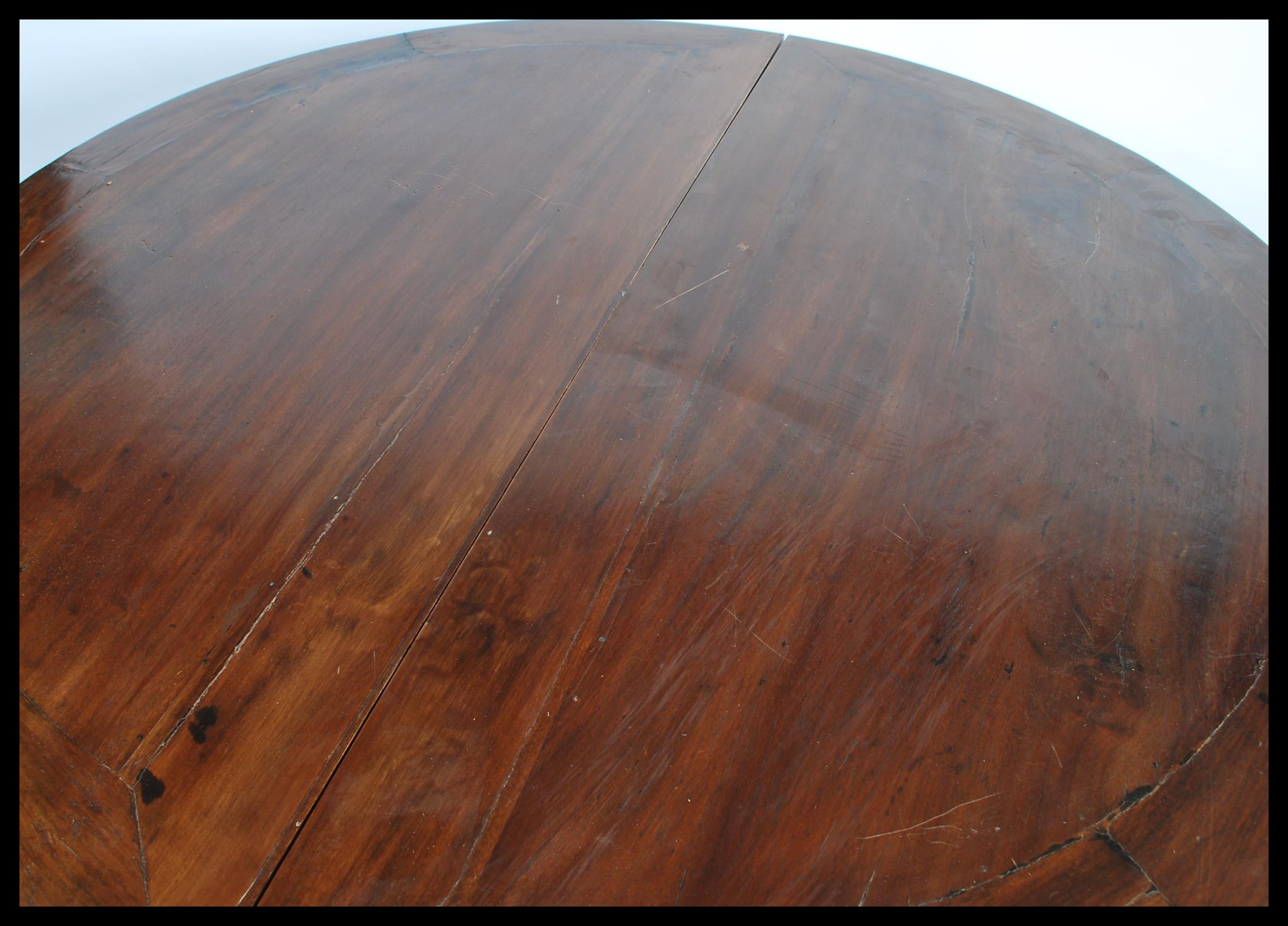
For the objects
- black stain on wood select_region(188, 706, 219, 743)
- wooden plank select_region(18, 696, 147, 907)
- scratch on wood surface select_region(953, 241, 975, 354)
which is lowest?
wooden plank select_region(18, 696, 147, 907)

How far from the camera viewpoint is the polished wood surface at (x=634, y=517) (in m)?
0.81

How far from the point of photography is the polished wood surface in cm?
81

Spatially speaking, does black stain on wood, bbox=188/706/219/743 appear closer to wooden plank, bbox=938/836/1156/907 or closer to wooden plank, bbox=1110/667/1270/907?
wooden plank, bbox=938/836/1156/907

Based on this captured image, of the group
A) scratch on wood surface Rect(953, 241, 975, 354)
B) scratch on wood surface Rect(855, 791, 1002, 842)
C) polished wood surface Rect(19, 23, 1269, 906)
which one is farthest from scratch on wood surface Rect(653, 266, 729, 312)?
scratch on wood surface Rect(855, 791, 1002, 842)

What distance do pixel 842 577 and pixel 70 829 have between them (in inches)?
31.2

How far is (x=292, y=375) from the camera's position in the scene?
1.11 meters

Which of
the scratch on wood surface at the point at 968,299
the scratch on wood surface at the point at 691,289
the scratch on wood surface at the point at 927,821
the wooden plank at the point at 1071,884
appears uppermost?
the scratch on wood surface at the point at 691,289

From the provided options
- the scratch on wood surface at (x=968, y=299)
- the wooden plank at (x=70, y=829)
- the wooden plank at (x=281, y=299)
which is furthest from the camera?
the scratch on wood surface at (x=968, y=299)

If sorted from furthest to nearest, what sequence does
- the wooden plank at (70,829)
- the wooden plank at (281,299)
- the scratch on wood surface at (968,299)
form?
1. the scratch on wood surface at (968,299)
2. the wooden plank at (281,299)
3. the wooden plank at (70,829)

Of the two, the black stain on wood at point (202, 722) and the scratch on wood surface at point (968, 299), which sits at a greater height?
the scratch on wood surface at point (968, 299)

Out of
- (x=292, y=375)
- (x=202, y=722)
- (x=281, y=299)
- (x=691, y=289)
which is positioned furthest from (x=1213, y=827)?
(x=281, y=299)

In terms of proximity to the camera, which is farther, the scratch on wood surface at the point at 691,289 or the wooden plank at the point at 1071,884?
the scratch on wood surface at the point at 691,289

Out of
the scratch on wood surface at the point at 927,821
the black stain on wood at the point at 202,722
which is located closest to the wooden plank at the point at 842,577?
the scratch on wood surface at the point at 927,821

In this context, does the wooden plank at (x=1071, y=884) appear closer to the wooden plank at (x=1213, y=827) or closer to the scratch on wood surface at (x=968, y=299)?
the wooden plank at (x=1213, y=827)
